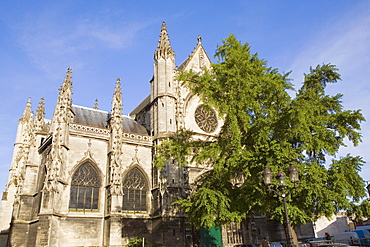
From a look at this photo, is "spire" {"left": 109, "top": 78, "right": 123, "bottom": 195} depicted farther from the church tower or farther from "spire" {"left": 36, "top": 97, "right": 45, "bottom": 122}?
"spire" {"left": 36, "top": 97, "right": 45, "bottom": 122}

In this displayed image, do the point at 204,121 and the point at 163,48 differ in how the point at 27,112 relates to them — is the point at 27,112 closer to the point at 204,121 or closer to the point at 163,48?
the point at 163,48

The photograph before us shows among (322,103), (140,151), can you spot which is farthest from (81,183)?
(322,103)

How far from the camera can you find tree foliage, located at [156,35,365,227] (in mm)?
11742

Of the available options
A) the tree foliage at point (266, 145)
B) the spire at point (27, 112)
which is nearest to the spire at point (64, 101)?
the tree foliage at point (266, 145)

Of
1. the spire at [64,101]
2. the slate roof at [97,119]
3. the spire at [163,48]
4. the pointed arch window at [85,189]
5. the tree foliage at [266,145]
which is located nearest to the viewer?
the tree foliage at [266,145]

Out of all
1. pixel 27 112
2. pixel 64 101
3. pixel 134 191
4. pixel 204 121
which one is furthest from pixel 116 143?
pixel 27 112

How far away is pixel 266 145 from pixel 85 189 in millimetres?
12345

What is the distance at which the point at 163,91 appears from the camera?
72.7 feet

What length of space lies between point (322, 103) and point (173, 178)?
1018cm

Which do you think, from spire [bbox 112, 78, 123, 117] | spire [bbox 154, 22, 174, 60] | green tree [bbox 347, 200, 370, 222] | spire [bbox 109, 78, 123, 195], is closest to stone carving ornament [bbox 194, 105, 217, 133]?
spire [bbox 154, 22, 174, 60]

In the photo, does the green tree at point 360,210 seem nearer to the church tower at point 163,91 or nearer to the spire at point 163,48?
the church tower at point 163,91

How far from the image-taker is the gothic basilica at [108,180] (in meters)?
17.4

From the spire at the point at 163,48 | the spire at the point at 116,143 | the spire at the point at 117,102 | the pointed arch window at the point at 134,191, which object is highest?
the spire at the point at 163,48

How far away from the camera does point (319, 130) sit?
12500 millimetres
